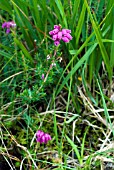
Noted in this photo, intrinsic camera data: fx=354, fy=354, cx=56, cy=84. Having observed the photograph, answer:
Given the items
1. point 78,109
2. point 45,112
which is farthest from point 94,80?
point 45,112

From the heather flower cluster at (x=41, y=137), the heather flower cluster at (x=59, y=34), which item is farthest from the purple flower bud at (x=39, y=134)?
the heather flower cluster at (x=59, y=34)

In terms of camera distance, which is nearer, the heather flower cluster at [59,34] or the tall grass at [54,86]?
the heather flower cluster at [59,34]

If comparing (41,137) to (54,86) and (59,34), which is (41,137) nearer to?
(54,86)

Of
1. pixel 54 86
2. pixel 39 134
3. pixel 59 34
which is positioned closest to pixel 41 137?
pixel 39 134

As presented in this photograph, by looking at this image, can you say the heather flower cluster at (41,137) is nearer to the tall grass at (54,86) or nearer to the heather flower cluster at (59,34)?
the tall grass at (54,86)

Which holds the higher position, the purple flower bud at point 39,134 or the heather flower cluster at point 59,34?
the heather flower cluster at point 59,34

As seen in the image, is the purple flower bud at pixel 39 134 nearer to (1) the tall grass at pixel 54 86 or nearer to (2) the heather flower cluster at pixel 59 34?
(1) the tall grass at pixel 54 86

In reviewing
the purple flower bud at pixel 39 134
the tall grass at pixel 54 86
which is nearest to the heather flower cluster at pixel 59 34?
the tall grass at pixel 54 86

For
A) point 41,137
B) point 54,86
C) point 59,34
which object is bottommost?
point 41,137

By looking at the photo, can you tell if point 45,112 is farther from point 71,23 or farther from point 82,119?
point 71,23
